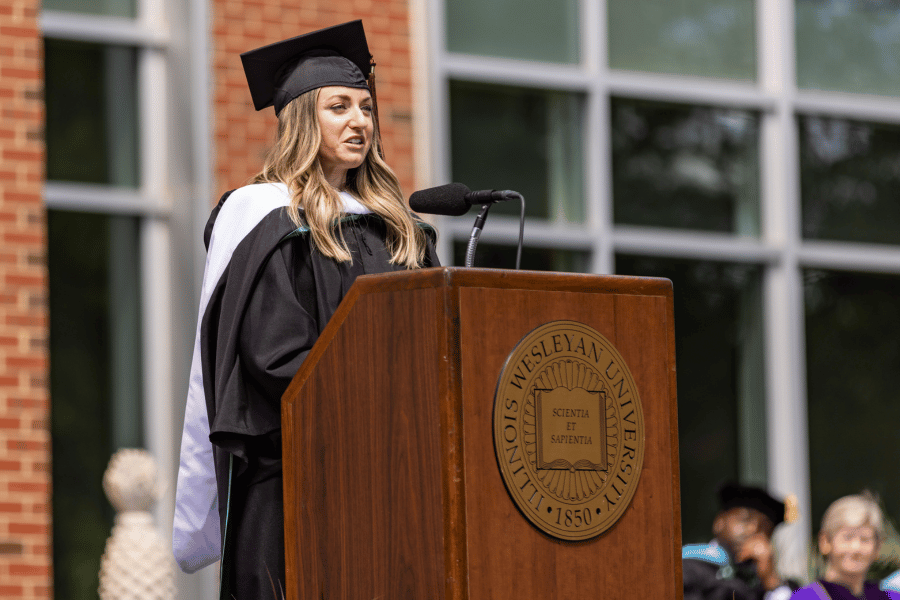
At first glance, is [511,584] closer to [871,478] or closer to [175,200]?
[175,200]

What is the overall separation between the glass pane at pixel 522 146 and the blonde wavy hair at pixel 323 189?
3937 mm

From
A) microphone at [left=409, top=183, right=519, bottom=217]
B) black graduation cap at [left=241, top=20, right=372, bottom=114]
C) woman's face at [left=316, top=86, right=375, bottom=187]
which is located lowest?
microphone at [left=409, top=183, right=519, bottom=217]

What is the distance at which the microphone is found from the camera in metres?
2.97

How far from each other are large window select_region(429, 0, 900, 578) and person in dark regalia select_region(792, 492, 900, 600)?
1.34 m

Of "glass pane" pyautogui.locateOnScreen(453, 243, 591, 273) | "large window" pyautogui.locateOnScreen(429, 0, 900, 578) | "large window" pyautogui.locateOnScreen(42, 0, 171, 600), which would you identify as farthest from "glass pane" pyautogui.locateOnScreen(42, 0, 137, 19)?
"glass pane" pyautogui.locateOnScreen(453, 243, 591, 273)

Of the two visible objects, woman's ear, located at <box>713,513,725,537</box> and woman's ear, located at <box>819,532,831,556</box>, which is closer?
woman's ear, located at <box>819,532,831,556</box>

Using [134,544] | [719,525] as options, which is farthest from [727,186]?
[134,544]

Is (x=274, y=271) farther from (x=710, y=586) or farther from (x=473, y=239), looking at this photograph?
(x=710, y=586)

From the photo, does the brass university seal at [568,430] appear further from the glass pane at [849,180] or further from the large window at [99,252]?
the glass pane at [849,180]

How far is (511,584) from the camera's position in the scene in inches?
96.1

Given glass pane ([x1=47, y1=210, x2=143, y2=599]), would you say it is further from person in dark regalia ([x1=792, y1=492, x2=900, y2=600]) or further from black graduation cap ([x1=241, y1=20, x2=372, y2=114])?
black graduation cap ([x1=241, y1=20, x2=372, y2=114])

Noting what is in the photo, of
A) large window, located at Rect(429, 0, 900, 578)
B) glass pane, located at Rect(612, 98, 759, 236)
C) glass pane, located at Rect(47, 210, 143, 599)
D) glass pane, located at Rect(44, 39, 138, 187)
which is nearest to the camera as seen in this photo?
glass pane, located at Rect(47, 210, 143, 599)

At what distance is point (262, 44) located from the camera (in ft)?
22.2

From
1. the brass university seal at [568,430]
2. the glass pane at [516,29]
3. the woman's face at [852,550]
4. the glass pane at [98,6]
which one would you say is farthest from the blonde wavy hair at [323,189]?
the glass pane at [516,29]
